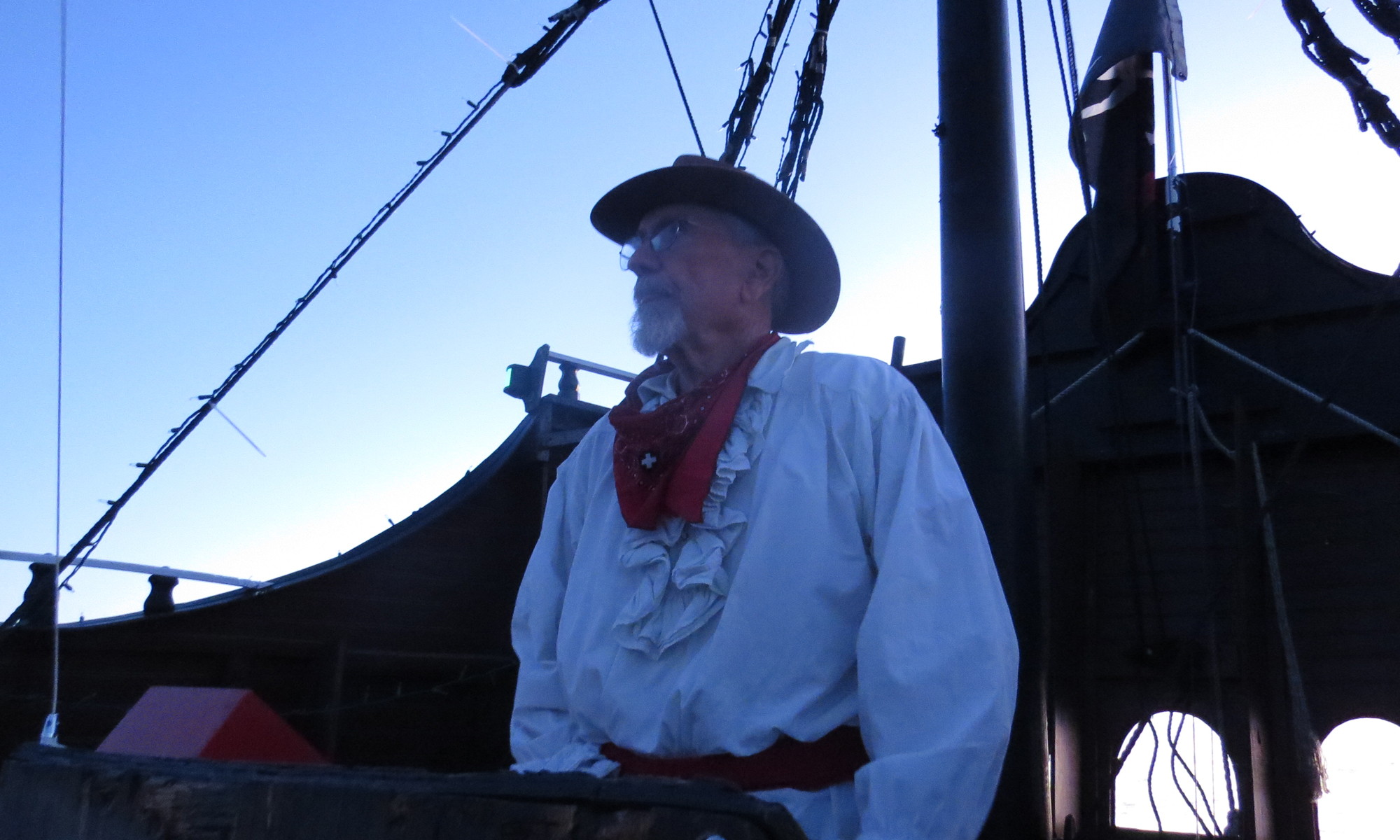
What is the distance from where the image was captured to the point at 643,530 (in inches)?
67.5

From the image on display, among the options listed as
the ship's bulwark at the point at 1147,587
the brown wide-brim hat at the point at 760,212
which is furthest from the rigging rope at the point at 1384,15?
the brown wide-brim hat at the point at 760,212

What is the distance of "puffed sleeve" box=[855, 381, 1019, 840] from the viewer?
1.29 m

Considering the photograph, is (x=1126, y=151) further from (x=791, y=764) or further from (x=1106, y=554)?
(x=791, y=764)

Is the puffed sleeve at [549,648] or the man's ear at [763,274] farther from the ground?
the man's ear at [763,274]

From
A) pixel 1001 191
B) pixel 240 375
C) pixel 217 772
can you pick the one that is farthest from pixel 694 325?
pixel 240 375

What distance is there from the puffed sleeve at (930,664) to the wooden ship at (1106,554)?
2.31 ft

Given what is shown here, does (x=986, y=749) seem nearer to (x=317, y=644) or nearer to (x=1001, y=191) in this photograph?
(x=1001, y=191)

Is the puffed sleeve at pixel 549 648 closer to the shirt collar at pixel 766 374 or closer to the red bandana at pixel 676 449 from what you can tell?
the shirt collar at pixel 766 374

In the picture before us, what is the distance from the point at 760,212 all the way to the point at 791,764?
1.05 meters

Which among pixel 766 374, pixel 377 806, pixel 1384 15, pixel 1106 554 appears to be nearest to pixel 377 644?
pixel 1106 554

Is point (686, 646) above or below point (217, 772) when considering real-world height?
above

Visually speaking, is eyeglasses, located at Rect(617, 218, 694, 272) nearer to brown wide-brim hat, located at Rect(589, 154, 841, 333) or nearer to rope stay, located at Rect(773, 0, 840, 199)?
brown wide-brim hat, located at Rect(589, 154, 841, 333)

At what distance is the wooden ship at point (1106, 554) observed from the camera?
7.68 ft

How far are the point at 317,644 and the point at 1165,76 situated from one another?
3.84m
